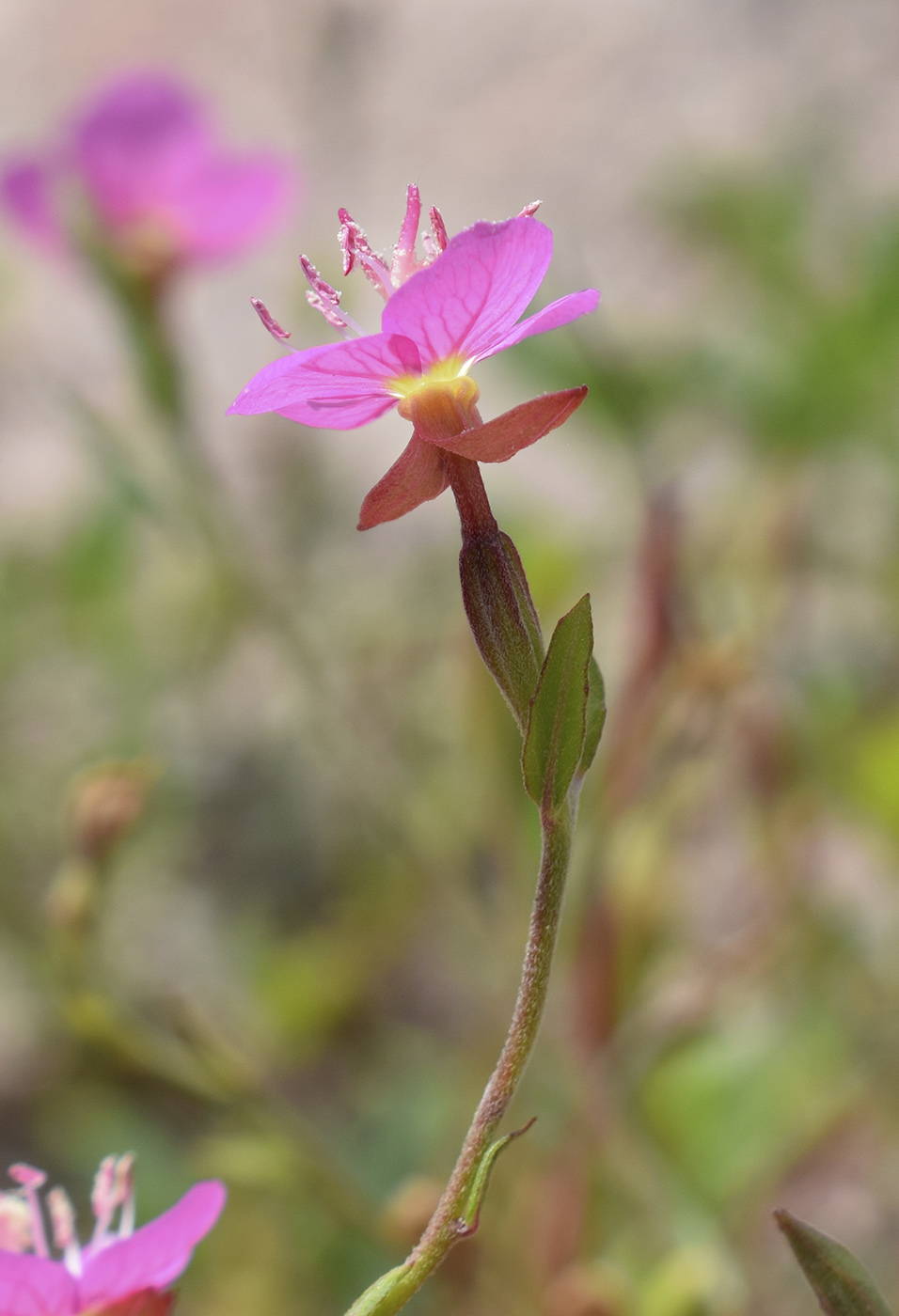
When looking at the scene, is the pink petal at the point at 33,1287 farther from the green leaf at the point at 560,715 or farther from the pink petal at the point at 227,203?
the pink petal at the point at 227,203

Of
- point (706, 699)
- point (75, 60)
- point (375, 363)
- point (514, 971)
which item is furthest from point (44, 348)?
point (375, 363)

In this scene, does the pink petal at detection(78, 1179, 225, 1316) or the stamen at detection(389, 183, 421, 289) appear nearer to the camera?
the pink petal at detection(78, 1179, 225, 1316)

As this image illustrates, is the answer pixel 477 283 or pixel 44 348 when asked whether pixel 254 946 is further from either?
pixel 44 348

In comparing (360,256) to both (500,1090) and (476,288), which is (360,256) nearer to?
(476,288)

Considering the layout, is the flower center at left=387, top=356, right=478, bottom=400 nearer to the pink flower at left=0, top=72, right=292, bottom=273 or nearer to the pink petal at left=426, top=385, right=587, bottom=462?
the pink petal at left=426, top=385, right=587, bottom=462

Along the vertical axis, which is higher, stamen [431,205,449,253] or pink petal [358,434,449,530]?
stamen [431,205,449,253]

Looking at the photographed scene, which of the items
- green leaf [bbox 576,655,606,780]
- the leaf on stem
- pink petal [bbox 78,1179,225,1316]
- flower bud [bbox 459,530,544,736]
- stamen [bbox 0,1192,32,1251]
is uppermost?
flower bud [bbox 459,530,544,736]

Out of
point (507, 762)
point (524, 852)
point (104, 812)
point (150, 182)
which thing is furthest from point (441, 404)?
point (150, 182)

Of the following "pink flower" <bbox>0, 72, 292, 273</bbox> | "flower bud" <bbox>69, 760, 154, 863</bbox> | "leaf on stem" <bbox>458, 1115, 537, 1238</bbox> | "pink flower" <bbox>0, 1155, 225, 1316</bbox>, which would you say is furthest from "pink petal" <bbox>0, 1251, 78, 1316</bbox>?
"pink flower" <bbox>0, 72, 292, 273</bbox>
